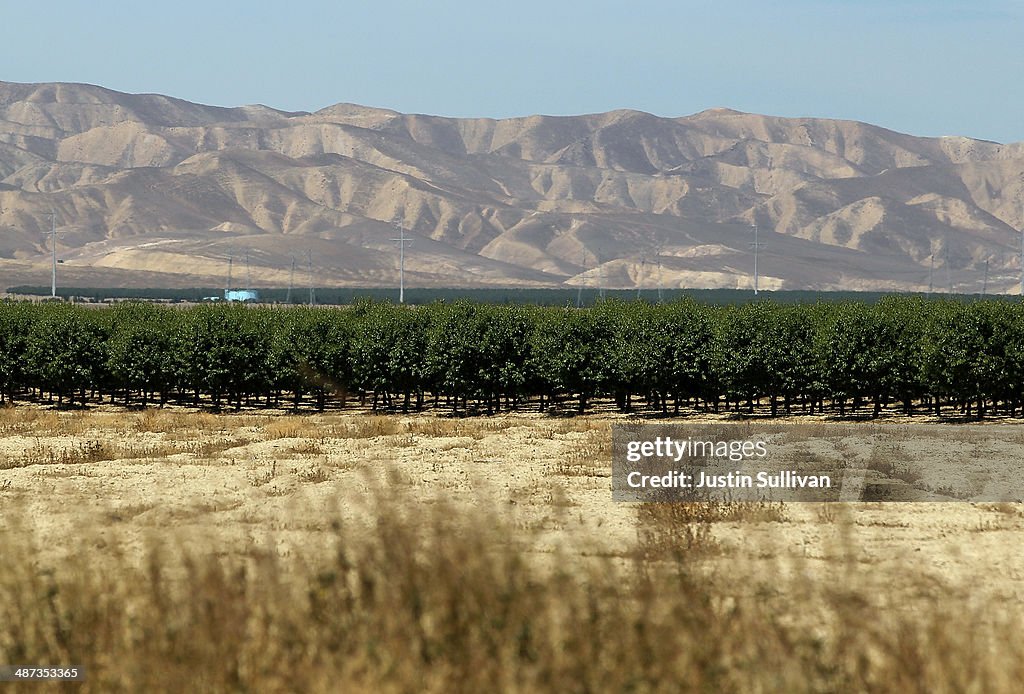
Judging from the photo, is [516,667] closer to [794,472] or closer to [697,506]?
[697,506]

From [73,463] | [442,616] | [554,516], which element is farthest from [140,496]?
[442,616]

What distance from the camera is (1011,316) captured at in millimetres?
Result: 36969

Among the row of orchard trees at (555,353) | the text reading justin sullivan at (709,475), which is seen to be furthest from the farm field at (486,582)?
the row of orchard trees at (555,353)

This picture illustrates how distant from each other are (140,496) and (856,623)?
14.4 metres

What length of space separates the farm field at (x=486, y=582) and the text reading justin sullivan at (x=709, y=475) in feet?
2.58

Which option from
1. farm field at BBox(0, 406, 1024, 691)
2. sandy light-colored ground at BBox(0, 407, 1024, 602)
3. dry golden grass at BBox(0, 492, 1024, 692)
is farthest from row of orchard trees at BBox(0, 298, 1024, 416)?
dry golden grass at BBox(0, 492, 1024, 692)

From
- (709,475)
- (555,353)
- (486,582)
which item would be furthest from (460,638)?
(555,353)

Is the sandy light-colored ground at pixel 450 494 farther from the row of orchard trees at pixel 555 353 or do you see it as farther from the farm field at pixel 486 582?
the row of orchard trees at pixel 555 353

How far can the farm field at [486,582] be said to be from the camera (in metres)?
7.27

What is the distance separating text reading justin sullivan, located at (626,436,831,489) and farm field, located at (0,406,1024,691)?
2.58ft

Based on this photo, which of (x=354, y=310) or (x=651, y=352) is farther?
(x=354, y=310)

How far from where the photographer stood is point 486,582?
7.66 m

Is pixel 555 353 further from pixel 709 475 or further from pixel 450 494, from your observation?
pixel 450 494

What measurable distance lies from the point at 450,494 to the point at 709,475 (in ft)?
13.6
